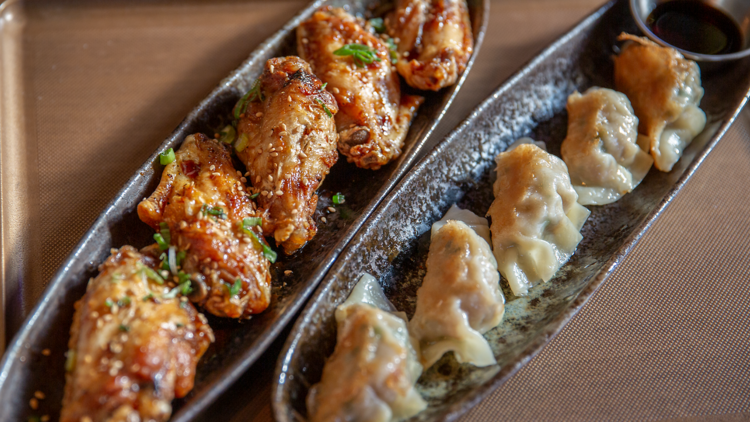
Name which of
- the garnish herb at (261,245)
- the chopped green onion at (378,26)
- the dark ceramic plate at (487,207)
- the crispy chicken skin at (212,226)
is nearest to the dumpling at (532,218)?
the dark ceramic plate at (487,207)

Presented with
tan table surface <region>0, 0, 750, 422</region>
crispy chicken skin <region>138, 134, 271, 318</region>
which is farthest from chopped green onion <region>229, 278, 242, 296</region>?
tan table surface <region>0, 0, 750, 422</region>

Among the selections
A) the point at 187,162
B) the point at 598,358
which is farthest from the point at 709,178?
the point at 187,162

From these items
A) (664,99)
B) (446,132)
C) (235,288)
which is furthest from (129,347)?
(664,99)

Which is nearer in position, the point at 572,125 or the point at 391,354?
the point at 391,354

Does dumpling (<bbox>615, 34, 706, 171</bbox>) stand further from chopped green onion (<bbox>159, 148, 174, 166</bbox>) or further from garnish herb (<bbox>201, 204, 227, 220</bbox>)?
chopped green onion (<bbox>159, 148, 174, 166</bbox>)

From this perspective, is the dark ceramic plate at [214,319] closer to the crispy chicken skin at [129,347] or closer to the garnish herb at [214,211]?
the crispy chicken skin at [129,347]

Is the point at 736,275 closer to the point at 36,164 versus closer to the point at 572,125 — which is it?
the point at 572,125
